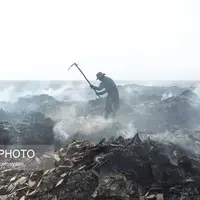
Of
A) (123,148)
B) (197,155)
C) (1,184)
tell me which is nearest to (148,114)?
(197,155)

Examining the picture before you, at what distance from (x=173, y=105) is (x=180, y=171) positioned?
10105 mm

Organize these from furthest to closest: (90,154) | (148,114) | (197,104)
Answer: (197,104) → (148,114) → (90,154)

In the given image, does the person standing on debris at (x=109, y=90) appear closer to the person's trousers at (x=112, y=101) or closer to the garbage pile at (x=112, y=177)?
the person's trousers at (x=112, y=101)

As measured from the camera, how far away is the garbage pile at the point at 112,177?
232 inches

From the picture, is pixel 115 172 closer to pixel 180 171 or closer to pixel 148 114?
pixel 180 171

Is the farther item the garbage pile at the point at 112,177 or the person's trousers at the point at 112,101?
the person's trousers at the point at 112,101

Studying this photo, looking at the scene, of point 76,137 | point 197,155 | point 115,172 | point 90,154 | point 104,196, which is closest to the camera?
point 104,196

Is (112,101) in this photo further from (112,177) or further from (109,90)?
(112,177)

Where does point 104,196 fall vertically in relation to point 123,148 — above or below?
below

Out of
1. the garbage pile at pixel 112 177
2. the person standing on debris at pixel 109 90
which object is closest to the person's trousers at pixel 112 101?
the person standing on debris at pixel 109 90

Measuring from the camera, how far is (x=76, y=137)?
10.9 m

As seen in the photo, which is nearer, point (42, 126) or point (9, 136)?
point (9, 136)

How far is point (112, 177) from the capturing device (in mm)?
6176

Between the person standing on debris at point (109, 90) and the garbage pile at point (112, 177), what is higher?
the person standing on debris at point (109, 90)
